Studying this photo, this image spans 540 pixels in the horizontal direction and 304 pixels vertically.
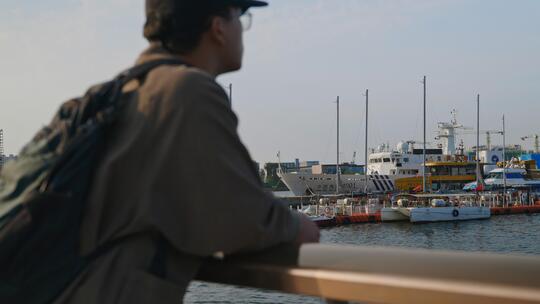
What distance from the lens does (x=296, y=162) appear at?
373 feet

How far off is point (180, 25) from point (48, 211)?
19.0 inches

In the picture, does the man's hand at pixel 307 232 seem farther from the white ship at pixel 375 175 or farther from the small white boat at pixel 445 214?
the white ship at pixel 375 175

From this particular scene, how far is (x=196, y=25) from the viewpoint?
54.7 inches

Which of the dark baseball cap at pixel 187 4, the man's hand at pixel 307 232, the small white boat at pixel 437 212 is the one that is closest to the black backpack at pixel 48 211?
the dark baseball cap at pixel 187 4

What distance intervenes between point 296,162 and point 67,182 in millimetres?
112545

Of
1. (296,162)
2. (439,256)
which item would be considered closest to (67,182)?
(439,256)

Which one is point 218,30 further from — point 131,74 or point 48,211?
point 48,211

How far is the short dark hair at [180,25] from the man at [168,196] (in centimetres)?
14

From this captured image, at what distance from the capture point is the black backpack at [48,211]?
119 cm

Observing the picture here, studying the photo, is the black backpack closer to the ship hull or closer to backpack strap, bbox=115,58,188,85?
backpack strap, bbox=115,58,188,85

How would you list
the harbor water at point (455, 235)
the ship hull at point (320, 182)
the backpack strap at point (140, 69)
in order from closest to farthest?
the backpack strap at point (140, 69) < the harbor water at point (455, 235) < the ship hull at point (320, 182)

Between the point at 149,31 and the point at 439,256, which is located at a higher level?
the point at 149,31

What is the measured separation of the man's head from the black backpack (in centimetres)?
23

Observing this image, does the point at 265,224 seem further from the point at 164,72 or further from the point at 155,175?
the point at 164,72
